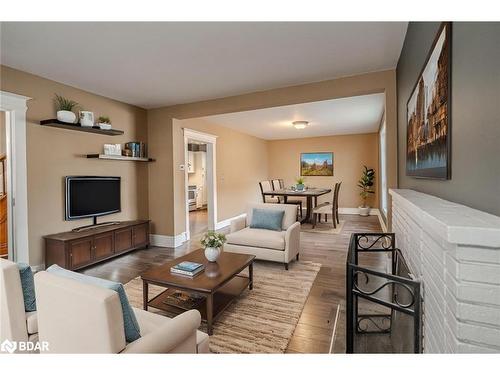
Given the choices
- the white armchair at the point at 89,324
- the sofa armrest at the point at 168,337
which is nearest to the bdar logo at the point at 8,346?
the white armchair at the point at 89,324

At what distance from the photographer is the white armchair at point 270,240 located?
3.38m

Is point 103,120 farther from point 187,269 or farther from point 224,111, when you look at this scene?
point 187,269

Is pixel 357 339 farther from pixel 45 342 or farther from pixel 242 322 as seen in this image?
pixel 45 342

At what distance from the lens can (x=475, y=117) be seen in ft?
3.28

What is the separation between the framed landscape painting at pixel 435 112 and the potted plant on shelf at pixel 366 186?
6139mm

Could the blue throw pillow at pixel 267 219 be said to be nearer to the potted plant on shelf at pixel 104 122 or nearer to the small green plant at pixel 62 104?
the potted plant on shelf at pixel 104 122

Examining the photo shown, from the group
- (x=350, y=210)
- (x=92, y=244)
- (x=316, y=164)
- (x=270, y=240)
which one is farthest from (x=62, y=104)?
(x=350, y=210)

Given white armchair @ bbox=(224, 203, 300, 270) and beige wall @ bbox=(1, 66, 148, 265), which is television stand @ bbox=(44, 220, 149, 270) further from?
white armchair @ bbox=(224, 203, 300, 270)

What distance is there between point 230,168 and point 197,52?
4313 mm

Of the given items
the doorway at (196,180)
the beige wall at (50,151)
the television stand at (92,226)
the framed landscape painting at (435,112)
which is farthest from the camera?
the doorway at (196,180)

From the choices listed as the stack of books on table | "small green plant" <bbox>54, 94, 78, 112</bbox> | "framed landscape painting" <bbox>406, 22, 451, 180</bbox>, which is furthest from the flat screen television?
"framed landscape painting" <bbox>406, 22, 451, 180</bbox>

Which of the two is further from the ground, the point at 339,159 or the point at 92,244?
the point at 339,159

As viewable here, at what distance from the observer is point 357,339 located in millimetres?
1657

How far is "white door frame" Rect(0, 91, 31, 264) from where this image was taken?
297 cm
